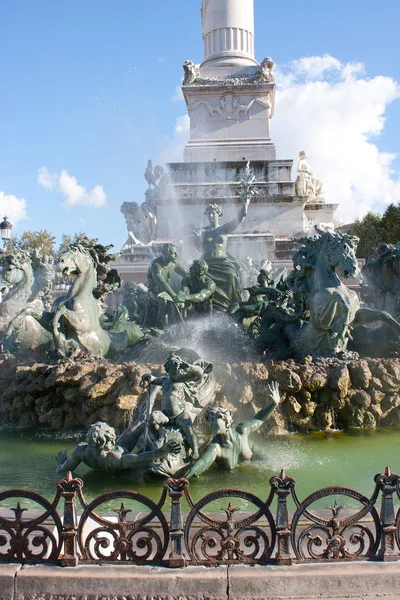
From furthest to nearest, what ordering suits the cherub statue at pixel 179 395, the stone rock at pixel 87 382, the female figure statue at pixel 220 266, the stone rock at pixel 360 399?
the female figure statue at pixel 220 266
the stone rock at pixel 360 399
the stone rock at pixel 87 382
the cherub statue at pixel 179 395

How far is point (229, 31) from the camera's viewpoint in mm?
24281

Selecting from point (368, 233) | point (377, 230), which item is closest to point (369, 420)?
point (377, 230)

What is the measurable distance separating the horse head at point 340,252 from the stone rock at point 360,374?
52.1 inches

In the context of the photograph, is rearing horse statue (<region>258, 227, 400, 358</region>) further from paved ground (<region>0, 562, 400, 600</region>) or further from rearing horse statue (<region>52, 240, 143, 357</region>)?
paved ground (<region>0, 562, 400, 600</region>)

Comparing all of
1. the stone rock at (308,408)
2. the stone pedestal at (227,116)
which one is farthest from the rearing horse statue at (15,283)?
the stone pedestal at (227,116)

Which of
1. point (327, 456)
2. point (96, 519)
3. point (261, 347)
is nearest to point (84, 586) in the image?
point (96, 519)

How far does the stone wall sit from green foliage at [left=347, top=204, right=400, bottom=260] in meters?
33.7

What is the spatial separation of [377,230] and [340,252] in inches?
1413

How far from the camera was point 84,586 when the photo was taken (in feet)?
10.8

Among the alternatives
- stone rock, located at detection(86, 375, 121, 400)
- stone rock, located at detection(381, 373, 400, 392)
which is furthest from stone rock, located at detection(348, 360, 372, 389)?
stone rock, located at detection(86, 375, 121, 400)

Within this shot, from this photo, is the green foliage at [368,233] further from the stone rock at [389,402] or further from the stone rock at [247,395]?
the stone rock at [247,395]

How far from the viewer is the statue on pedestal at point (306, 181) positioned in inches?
968

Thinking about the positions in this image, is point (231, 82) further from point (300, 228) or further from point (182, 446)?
point (182, 446)

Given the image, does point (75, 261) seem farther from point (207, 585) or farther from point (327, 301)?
point (207, 585)
